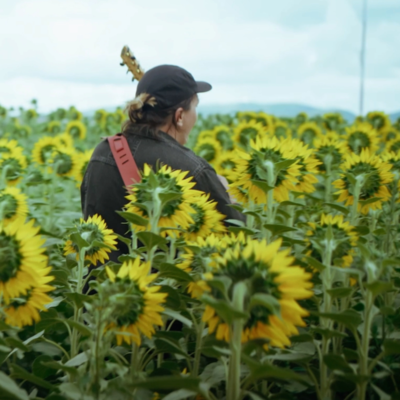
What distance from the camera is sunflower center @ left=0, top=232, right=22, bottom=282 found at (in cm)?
118

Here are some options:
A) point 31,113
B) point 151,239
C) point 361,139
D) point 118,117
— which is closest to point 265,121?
point 118,117

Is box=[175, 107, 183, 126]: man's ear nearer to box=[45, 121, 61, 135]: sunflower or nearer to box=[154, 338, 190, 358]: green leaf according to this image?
box=[154, 338, 190, 358]: green leaf

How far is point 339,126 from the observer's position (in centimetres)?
708

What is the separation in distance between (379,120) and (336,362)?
5018 mm

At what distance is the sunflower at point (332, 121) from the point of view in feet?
23.4

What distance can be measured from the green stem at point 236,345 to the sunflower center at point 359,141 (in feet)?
8.81

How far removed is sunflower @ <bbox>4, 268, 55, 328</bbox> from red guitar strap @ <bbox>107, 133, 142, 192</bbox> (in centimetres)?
109

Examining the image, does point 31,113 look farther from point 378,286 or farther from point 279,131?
point 378,286

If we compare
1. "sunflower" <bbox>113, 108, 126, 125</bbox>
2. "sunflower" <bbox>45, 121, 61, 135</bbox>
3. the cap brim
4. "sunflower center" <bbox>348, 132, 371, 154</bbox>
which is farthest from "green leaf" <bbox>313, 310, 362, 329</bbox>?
"sunflower" <bbox>113, 108, 126, 125</bbox>

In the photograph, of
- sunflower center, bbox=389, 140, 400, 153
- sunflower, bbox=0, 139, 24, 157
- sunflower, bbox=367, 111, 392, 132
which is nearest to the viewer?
sunflower, bbox=0, 139, 24, 157

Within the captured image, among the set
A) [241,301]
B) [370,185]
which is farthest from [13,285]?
[370,185]

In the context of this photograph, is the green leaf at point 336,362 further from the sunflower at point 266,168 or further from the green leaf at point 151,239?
the sunflower at point 266,168

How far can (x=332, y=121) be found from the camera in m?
7.16

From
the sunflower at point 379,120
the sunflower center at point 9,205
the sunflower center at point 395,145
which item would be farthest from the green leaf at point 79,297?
the sunflower at point 379,120
